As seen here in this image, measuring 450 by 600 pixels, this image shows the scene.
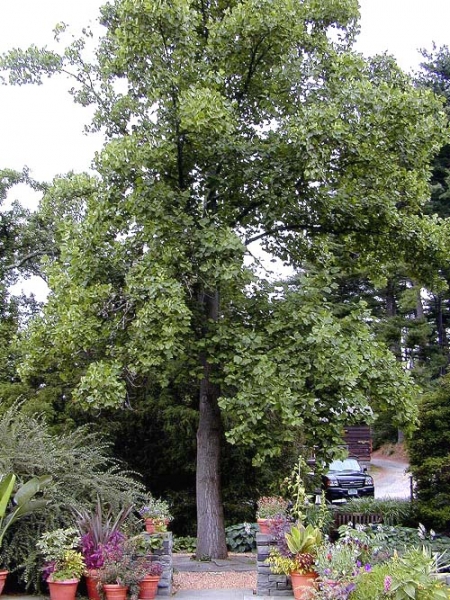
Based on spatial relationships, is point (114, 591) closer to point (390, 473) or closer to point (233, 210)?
point (233, 210)

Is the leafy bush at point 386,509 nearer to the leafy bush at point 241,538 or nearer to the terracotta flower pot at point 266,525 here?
the leafy bush at point 241,538

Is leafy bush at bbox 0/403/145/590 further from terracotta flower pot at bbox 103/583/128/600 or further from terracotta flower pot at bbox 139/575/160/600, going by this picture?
terracotta flower pot at bbox 139/575/160/600

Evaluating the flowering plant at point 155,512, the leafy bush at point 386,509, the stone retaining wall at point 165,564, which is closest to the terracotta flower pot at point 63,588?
the stone retaining wall at point 165,564

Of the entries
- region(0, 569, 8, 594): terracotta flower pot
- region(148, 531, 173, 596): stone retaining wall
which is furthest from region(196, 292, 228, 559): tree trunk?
region(0, 569, 8, 594): terracotta flower pot

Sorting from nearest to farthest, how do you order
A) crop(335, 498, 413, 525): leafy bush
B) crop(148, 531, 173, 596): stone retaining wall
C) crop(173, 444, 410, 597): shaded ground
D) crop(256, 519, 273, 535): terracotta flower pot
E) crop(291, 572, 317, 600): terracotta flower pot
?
crop(291, 572, 317, 600): terracotta flower pot < crop(148, 531, 173, 596): stone retaining wall < crop(256, 519, 273, 535): terracotta flower pot < crop(173, 444, 410, 597): shaded ground < crop(335, 498, 413, 525): leafy bush

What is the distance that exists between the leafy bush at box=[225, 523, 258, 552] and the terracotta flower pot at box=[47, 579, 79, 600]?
4.03 m

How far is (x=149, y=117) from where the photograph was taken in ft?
26.6

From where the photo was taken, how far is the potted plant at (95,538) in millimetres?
5840

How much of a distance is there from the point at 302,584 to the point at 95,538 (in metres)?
2.07

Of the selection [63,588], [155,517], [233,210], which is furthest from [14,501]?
[233,210]

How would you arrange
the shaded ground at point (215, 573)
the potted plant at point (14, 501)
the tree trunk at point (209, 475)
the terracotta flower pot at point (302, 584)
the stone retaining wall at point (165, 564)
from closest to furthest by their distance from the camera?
the terracotta flower pot at point (302, 584), the potted plant at point (14, 501), the stone retaining wall at point (165, 564), the shaded ground at point (215, 573), the tree trunk at point (209, 475)

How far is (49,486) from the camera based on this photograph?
6367 millimetres

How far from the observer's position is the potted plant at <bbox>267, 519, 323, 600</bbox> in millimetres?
5766

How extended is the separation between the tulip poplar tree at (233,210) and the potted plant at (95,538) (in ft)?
4.01
